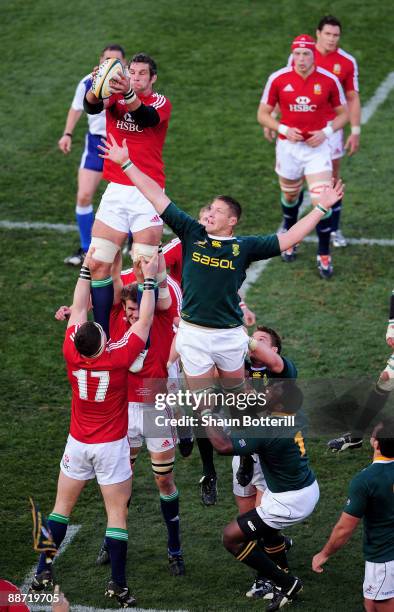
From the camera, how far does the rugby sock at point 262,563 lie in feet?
24.1

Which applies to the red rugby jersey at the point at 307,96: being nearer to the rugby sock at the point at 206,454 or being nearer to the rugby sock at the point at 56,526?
the rugby sock at the point at 206,454

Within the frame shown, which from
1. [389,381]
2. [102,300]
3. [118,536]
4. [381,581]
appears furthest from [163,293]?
[381,581]

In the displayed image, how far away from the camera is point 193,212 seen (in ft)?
44.0

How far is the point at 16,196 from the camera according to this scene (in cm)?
1408

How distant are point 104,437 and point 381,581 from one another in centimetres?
202

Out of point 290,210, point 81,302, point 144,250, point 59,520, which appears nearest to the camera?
point 59,520

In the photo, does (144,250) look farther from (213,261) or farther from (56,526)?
(56,526)

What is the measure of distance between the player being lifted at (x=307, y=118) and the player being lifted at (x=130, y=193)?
3.30 m

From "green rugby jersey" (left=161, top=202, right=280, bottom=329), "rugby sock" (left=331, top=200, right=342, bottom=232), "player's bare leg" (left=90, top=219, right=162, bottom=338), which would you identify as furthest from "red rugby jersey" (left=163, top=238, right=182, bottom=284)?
"rugby sock" (left=331, top=200, right=342, bottom=232)

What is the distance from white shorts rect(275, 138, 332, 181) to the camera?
12.0 meters

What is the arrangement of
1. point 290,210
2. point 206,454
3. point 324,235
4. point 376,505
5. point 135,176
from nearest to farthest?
point 376,505 < point 135,176 < point 206,454 < point 324,235 < point 290,210

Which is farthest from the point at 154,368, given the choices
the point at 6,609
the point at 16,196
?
the point at 16,196

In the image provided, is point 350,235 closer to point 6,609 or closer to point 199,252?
point 199,252

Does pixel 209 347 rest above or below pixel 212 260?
below
